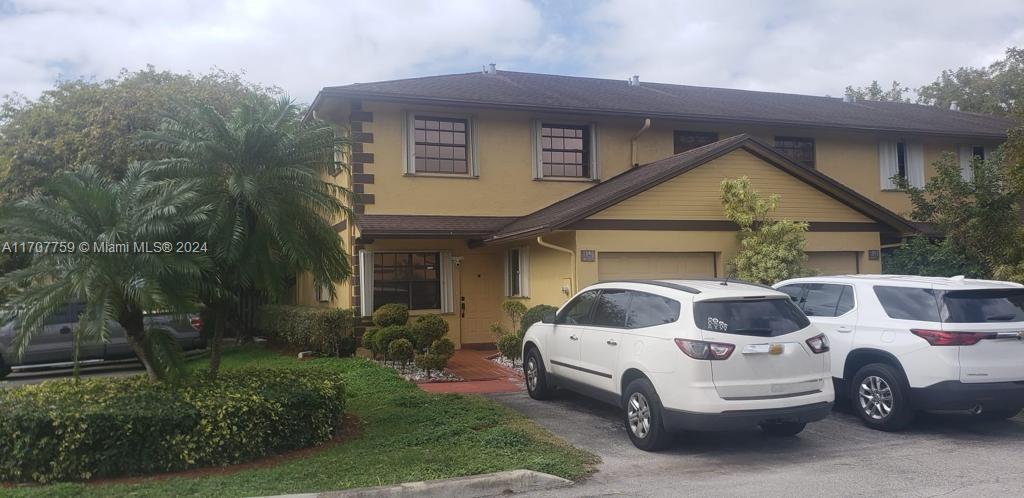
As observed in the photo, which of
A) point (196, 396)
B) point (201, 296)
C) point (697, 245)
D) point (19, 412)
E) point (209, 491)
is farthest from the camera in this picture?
point (697, 245)

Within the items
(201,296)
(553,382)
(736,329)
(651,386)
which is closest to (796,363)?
(736,329)

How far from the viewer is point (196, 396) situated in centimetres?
720

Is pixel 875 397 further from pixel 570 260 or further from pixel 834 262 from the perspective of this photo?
pixel 834 262

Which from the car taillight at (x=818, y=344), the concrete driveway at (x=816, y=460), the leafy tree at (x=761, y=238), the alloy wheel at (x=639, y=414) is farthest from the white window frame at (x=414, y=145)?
the car taillight at (x=818, y=344)

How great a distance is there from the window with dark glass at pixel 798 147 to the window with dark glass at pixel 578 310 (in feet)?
34.9

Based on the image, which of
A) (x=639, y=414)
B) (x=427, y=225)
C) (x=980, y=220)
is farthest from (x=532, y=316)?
(x=980, y=220)

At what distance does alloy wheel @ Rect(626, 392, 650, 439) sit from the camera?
24.6 feet

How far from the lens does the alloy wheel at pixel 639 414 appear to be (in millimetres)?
7496

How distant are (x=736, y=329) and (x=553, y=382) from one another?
321 centimetres

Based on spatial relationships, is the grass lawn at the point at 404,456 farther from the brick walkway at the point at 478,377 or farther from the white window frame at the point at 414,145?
the white window frame at the point at 414,145

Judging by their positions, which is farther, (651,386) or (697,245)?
(697,245)

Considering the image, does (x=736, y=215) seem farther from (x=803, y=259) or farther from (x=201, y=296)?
(x=201, y=296)

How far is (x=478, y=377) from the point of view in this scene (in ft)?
40.4

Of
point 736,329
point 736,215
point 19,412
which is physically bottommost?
point 19,412
